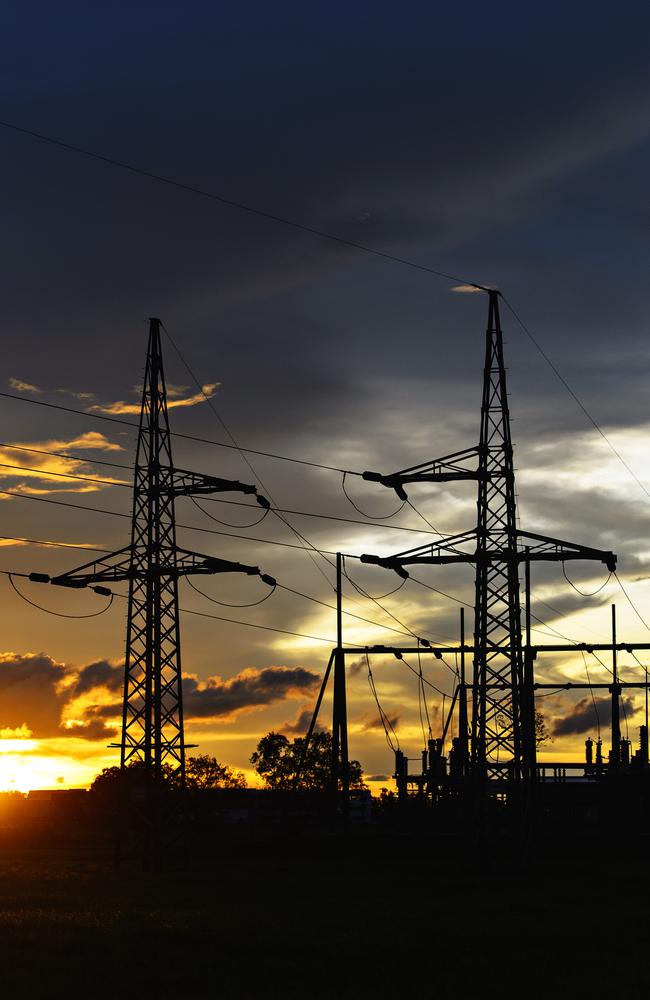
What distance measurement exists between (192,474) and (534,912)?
22.5 m

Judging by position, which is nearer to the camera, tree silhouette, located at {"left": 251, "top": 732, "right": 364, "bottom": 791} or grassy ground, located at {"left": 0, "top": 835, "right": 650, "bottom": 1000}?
grassy ground, located at {"left": 0, "top": 835, "right": 650, "bottom": 1000}

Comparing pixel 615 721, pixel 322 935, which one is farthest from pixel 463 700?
pixel 322 935

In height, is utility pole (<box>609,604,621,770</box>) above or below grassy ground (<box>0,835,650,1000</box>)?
above

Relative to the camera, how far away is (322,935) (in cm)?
3095

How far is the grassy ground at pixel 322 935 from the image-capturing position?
2384 cm

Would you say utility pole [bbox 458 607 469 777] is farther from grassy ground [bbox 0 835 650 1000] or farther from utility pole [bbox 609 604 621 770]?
grassy ground [bbox 0 835 650 1000]

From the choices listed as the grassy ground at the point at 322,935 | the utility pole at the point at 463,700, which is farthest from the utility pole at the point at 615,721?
the grassy ground at the point at 322,935

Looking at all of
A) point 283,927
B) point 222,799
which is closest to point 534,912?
point 283,927

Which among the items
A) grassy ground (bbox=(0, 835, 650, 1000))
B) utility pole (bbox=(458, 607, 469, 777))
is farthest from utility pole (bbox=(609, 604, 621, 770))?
grassy ground (bbox=(0, 835, 650, 1000))

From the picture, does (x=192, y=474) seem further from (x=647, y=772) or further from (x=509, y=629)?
(x=647, y=772)

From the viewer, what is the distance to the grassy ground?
23.8 metres

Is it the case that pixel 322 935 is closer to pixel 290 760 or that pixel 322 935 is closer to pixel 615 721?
pixel 615 721

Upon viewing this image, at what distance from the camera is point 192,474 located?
171ft

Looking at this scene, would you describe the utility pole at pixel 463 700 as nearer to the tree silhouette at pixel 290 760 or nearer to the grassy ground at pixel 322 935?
the grassy ground at pixel 322 935
